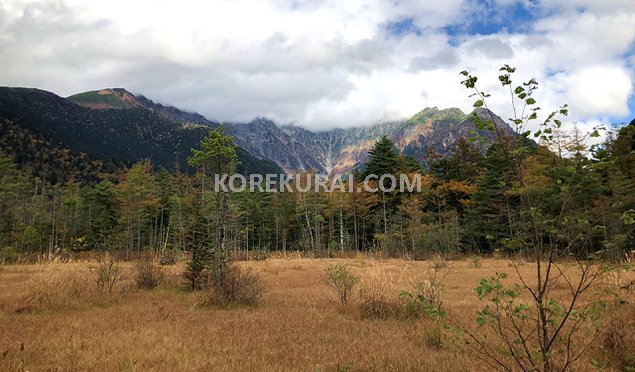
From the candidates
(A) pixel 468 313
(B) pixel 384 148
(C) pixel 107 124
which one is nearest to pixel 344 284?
(A) pixel 468 313

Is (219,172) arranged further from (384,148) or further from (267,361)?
(384,148)

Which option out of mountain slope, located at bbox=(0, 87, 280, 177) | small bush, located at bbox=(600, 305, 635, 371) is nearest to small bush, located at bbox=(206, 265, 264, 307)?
small bush, located at bbox=(600, 305, 635, 371)

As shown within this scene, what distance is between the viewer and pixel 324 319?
7.68 m

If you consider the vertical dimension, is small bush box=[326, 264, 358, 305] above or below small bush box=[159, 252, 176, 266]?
above

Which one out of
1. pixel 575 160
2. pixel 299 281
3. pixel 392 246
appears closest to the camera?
pixel 575 160

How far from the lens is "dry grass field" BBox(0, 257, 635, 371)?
486cm

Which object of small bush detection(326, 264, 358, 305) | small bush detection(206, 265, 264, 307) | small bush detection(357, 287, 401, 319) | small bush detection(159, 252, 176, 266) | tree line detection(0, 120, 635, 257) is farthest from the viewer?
tree line detection(0, 120, 635, 257)

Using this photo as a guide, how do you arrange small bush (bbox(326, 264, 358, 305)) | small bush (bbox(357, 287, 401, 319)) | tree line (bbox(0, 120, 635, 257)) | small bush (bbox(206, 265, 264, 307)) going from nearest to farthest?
small bush (bbox(357, 287, 401, 319)) < small bush (bbox(206, 265, 264, 307)) < small bush (bbox(326, 264, 358, 305)) < tree line (bbox(0, 120, 635, 257))

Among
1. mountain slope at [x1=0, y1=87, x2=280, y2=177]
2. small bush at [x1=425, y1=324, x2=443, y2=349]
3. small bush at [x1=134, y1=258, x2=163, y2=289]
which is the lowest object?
small bush at [x1=425, y1=324, x2=443, y2=349]

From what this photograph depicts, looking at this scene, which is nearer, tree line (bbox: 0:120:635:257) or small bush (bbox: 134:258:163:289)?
small bush (bbox: 134:258:163:289)

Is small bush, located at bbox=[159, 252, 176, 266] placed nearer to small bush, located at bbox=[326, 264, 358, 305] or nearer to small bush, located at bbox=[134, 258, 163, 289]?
small bush, located at bbox=[134, 258, 163, 289]

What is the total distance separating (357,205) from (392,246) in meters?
9.49

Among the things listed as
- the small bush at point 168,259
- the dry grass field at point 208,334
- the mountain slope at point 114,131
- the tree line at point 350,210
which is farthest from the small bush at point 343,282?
the mountain slope at point 114,131

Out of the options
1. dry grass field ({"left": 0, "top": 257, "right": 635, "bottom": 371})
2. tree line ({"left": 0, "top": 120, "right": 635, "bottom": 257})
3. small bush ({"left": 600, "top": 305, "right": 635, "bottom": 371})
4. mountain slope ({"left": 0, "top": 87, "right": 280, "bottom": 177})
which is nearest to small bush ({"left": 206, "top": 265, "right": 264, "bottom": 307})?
dry grass field ({"left": 0, "top": 257, "right": 635, "bottom": 371})
